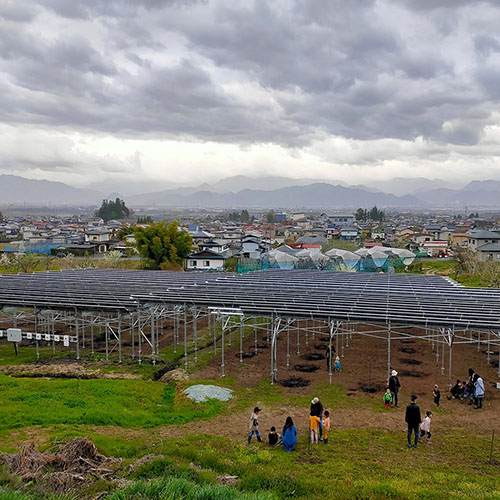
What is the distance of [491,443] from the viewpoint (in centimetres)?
1198

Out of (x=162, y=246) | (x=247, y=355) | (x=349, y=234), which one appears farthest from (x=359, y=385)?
(x=349, y=234)

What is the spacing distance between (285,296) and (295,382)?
572 centimetres

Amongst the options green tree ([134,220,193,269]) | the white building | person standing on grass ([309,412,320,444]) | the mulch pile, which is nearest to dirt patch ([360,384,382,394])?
person standing on grass ([309,412,320,444])

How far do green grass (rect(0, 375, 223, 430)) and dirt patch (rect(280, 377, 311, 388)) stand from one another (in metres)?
3.47

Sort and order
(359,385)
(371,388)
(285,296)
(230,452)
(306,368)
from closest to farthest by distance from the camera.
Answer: (230,452)
(371,388)
(359,385)
(306,368)
(285,296)

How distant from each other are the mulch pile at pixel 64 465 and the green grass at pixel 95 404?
3359 mm

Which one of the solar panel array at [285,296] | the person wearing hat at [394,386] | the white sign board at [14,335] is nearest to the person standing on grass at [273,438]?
the person wearing hat at [394,386]

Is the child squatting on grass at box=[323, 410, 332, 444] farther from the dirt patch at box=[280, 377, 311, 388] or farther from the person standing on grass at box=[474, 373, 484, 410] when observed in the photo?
the person standing on grass at box=[474, 373, 484, 410]

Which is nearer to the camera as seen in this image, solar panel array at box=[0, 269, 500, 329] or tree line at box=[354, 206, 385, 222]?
solar panel array at box=[0, 269, 500, 329]

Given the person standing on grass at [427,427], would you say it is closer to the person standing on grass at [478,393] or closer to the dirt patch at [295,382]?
the person standing on grass at [478,393]

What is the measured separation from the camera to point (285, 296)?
22844 millimetres

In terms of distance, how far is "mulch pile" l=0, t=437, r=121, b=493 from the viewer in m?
8.94

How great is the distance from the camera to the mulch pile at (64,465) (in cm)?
894

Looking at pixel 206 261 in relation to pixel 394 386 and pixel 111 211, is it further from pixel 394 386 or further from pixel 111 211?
pixel 111 211
